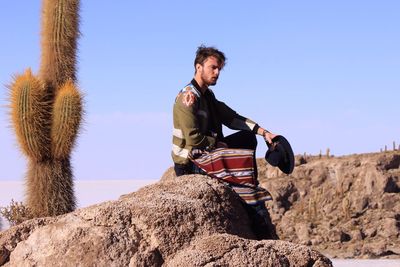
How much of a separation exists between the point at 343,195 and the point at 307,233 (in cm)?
153

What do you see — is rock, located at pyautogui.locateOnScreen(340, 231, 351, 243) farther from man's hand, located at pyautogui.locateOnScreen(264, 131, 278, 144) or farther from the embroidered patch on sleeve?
the embroidered patch on sleeve

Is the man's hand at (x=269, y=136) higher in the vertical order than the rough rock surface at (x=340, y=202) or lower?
higher

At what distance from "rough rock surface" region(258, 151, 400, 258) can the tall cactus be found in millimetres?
3989

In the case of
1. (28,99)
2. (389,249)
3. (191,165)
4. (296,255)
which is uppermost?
(28,99)

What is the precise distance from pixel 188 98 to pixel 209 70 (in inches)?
10.3

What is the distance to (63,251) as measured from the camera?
153 inches

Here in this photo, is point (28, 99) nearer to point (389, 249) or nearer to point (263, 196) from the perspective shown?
point (389, 249)

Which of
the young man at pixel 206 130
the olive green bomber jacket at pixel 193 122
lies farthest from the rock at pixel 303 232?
the olive green bomber jacket at pixel 193 122

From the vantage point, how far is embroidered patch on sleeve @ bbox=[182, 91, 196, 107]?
5.03 metres

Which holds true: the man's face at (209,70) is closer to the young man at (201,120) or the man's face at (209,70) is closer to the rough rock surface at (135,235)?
the young man at (201,120)

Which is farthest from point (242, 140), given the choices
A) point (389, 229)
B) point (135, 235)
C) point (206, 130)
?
point (389, 229)

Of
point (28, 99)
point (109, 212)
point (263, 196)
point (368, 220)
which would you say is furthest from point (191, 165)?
point (368, 220)

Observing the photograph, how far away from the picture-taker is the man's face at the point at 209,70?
5160 millimetres

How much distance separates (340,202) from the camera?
48.3 feet
